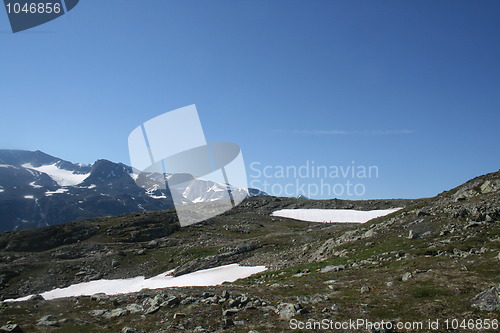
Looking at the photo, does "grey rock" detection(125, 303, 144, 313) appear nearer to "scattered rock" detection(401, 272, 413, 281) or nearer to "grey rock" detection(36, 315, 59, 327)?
"grey rock" detection(36, 315, 59, 327)

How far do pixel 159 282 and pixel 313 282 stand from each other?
1443 inches

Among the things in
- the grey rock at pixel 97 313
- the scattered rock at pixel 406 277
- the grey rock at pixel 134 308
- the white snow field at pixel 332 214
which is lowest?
the white snow field at pixel 332 214

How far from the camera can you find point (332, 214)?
13538cm

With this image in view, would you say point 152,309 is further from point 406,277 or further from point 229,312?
point 406,277

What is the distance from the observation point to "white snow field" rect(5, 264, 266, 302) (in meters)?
47.8

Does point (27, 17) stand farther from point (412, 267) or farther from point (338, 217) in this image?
point (338, 217)

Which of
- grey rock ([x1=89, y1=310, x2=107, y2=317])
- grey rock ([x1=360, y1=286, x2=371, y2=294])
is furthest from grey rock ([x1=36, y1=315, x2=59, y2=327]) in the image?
grey rock ([x1=360, y1=286, x2=371, y2=294])

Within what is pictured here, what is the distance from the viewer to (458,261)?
86.7ft

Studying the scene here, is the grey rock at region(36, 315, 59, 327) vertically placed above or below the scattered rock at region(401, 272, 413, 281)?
above

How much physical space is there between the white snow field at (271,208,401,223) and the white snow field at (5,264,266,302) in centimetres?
8177

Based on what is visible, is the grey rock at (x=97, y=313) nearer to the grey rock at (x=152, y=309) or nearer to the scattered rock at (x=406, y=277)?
the grey rock at (x=152, y=309)

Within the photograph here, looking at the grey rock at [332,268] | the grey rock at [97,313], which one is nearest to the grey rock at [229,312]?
the grey rock at [97,313]

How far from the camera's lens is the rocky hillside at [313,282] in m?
16.9

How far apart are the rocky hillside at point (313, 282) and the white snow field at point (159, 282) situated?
125 inches
